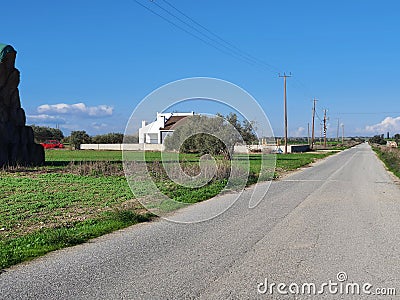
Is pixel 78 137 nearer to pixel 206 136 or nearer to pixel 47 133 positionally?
pixel 47 133

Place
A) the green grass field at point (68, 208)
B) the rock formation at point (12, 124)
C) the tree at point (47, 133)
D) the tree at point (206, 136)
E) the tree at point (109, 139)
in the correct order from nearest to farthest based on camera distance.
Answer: the green grass field at point (68, 208) → the tree at point (206, 136) → the rock formation at point (12, 124) → the tree at point (109, 139) → the tree at point (47, 133)

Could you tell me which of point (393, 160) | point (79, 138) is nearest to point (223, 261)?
point (393, 160)

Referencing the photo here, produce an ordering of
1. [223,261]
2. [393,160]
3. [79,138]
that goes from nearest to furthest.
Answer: [223,261] → [393,160] → [79,138]

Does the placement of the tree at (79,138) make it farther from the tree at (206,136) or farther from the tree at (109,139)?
the tree at (206,136)

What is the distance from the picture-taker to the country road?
19.2ft

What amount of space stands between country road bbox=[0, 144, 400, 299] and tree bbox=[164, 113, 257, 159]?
13120 millimetres

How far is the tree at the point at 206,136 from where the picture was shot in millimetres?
24875

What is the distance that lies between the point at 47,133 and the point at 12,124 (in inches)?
3469

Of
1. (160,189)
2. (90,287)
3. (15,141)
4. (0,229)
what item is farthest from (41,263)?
(15,141)

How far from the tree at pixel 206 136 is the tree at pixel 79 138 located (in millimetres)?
66046

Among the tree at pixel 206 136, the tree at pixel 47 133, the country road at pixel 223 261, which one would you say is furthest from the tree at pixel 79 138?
the country road at pixel 223 261

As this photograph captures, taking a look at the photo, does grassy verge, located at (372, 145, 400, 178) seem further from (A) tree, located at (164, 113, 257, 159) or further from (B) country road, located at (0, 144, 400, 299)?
(B) country road, located at (0, 144, 400, 299)

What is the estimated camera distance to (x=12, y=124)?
3391 centimetres

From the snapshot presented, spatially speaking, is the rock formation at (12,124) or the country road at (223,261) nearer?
the country road at (223,261)
